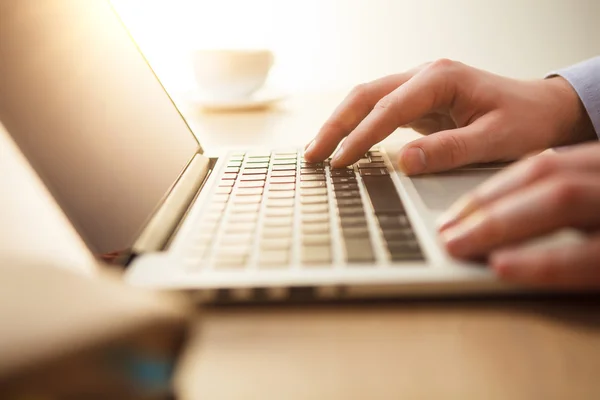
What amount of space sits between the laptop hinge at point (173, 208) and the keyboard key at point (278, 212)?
0.24ft

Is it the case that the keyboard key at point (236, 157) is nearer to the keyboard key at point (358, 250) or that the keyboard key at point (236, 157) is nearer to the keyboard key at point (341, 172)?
the keyboard key at point (341, 172)

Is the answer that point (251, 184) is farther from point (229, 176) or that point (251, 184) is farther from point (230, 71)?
point (230, 71)

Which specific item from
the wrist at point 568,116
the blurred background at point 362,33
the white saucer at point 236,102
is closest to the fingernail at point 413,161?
the wrist at point 568,116

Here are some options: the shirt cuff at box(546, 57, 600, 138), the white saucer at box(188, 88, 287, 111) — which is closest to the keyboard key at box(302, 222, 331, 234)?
the shirt cuff at box(546, 57, 600, 138)

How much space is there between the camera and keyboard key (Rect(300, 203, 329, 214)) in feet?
1.27

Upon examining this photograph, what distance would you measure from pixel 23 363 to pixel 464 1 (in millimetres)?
1354

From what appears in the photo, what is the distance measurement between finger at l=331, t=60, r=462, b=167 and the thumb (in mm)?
44

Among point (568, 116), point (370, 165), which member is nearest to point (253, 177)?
point (370, 165)

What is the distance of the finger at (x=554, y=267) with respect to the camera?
26 cm

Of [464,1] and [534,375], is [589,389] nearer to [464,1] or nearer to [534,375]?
[534,375]

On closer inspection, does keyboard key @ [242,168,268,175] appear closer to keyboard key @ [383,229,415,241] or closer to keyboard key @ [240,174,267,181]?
keyboard key @ [240,174,267,181]

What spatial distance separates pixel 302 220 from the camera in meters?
0.37

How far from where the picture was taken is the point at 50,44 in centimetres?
44

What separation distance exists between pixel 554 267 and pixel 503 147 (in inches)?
11.7
